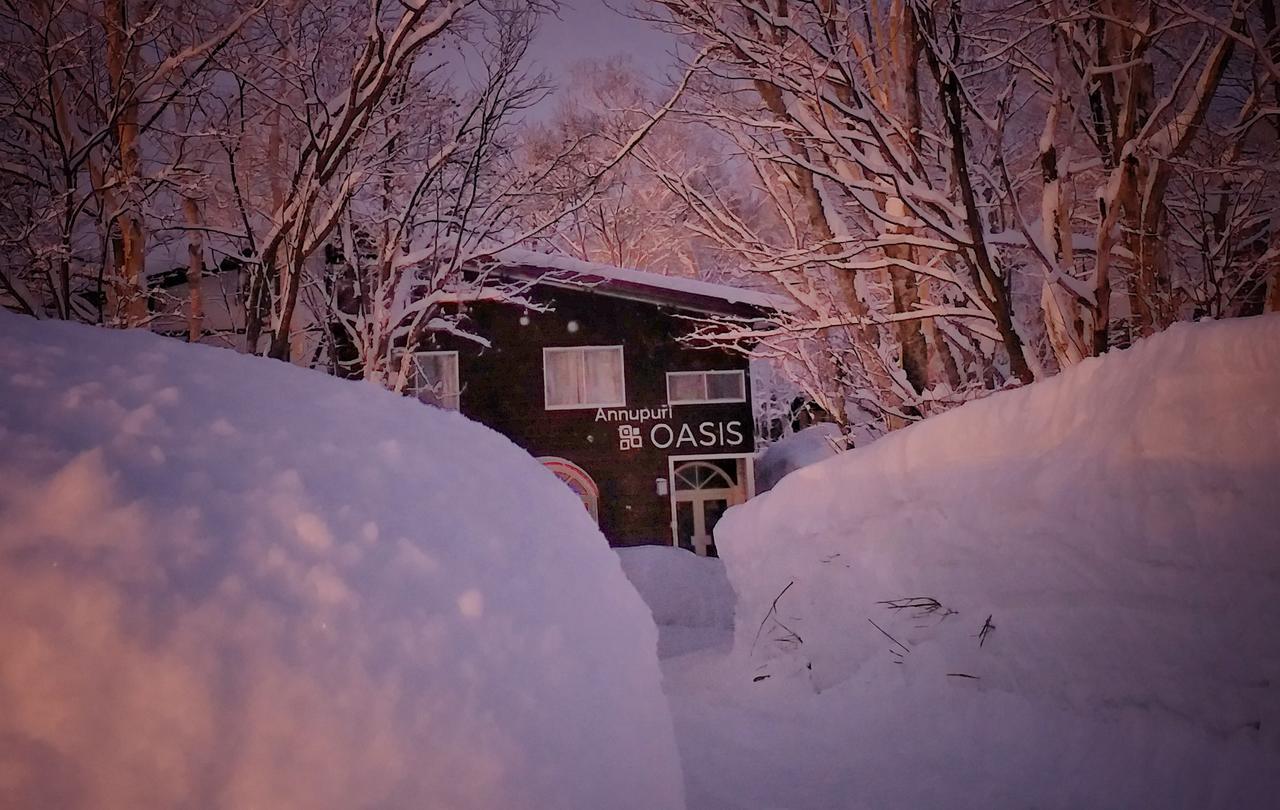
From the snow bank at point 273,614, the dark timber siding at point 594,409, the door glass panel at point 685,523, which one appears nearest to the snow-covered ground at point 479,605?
the snow bank at point 273,614

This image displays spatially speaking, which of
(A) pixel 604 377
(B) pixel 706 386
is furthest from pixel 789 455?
(A) pixel 604 377

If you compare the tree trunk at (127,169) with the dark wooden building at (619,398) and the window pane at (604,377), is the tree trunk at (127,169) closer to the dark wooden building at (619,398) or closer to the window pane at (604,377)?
the dark wooden building at (619,398)

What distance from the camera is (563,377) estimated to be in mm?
18375

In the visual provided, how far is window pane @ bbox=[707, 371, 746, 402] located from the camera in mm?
18688

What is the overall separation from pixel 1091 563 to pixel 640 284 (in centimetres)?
1480

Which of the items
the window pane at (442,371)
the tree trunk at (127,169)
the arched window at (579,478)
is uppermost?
the tree trunk at (127,169)

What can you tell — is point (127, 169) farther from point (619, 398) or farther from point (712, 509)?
point (712, 509)

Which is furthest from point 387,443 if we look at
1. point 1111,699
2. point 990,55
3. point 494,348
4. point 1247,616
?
point 494,348

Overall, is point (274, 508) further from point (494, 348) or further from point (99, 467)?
point (494, 348)

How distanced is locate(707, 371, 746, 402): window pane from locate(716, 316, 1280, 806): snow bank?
1367cm

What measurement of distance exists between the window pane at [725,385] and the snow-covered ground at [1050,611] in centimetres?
1335

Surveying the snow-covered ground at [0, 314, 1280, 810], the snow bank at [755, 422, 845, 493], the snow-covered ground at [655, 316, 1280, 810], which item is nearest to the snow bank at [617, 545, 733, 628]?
the snow-covered ground at [655, 316, 1280, 810]

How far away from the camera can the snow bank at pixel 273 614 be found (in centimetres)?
102

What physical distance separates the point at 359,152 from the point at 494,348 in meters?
8.77
